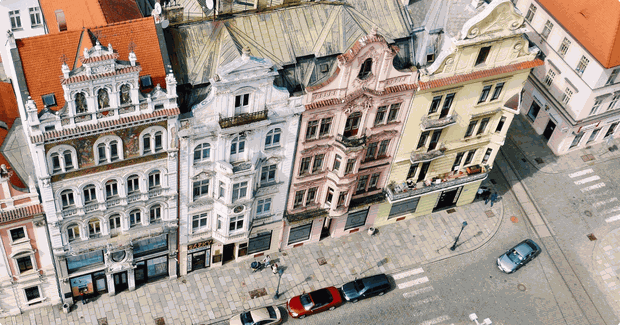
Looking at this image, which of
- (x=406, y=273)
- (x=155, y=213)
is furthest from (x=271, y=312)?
(x=406, y=273)

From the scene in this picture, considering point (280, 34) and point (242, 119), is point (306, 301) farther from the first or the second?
point (280, 34)

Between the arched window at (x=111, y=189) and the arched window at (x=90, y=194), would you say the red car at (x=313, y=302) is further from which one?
the arched window at (x=90, y=194)

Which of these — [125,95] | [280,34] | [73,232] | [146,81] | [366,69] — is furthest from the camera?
[73,232]

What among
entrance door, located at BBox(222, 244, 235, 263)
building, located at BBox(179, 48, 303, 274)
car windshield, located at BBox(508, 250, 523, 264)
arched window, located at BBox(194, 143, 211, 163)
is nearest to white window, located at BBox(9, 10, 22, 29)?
building, located at BBox(179, 48, 303, 274)

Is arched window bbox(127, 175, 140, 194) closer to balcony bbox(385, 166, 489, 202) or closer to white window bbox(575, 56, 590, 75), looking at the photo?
balcony bbox(385, 166, 489, 202)

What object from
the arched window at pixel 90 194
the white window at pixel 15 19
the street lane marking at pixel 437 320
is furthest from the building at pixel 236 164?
the white window at pixel 15 19

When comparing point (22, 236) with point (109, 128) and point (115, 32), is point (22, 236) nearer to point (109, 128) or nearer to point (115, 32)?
point (109, 128)

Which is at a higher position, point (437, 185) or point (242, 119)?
point (242, 119)
